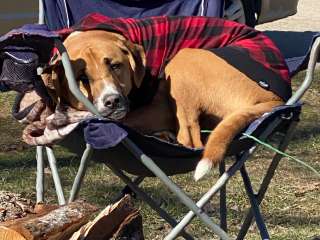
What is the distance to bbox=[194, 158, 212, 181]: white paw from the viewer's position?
287 centimetres

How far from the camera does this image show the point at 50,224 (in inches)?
112

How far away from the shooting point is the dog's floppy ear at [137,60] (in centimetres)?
349

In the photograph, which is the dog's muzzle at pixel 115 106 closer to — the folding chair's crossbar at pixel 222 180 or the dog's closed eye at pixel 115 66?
the dog's closed eye at pixel 115 66

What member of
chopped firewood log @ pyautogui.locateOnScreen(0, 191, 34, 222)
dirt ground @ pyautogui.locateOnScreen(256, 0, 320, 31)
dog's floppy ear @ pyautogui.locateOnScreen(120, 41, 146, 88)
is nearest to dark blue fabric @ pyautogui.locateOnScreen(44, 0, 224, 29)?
dog's floppy ear @ pyautogui.locateOnScreen(120, 41, 146, 88)

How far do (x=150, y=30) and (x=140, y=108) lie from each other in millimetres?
367

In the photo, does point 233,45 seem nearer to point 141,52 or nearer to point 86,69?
point 141,52

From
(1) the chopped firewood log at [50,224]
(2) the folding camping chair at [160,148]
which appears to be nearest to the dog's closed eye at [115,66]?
(2) the folding camping chair at [160,148]

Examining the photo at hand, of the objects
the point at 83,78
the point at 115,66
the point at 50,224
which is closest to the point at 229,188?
the point at 115,66

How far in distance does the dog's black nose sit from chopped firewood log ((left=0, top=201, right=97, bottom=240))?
37 cm

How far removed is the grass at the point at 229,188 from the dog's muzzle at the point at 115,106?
3.41 feet

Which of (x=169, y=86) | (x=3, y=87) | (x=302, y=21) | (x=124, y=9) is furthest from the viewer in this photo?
(x=302, y=21)

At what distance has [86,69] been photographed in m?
3.33

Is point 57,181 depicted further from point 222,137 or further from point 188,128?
point 222,137

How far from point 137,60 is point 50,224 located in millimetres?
913
